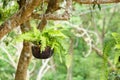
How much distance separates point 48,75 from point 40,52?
16.6 feet

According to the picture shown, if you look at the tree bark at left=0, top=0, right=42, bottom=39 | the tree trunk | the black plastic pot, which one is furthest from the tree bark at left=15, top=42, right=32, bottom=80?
the tree bark at left=0, top=0, right=42, bottom=39

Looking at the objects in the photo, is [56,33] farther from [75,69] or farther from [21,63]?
[75,69]

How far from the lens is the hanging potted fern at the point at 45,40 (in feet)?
5.43

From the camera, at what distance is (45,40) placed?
165 centimetres

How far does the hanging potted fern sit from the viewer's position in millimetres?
1654

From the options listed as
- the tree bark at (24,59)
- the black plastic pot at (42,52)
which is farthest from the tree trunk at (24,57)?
the black plastic pot at (42,52)

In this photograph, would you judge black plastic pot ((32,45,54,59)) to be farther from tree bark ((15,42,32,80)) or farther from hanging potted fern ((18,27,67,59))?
tree bark ((15,42,32,80))

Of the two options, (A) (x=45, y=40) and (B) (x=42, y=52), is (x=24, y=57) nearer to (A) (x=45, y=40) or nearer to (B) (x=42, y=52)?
(B) (x=42, y=52)

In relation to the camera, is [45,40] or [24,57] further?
[24,57]

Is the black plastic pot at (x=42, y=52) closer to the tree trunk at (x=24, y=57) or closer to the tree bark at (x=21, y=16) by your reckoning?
the tree bark at (x=21, y=16)

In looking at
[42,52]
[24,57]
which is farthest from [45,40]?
[24,57]

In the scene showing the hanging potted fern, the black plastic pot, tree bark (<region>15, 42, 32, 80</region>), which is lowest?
tree bark (<region>15, 42, 32, 80</region>)

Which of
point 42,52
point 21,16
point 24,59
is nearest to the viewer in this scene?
point 21,16

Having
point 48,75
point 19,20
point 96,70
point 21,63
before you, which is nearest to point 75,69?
point 96,70
